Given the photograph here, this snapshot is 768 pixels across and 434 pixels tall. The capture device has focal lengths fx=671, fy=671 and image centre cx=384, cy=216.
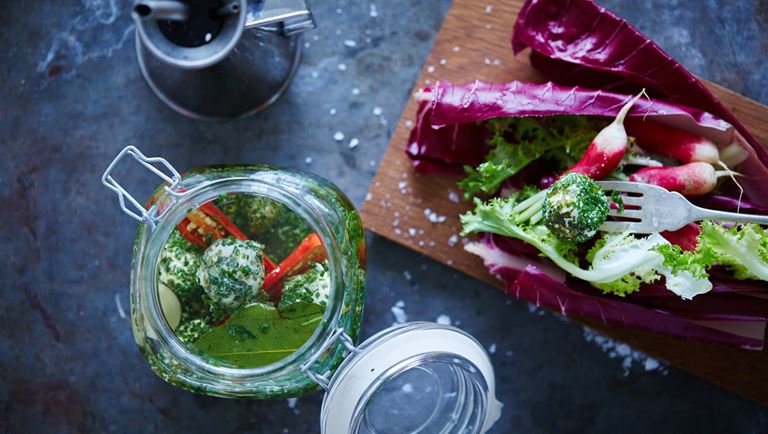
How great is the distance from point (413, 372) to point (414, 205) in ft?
1.14

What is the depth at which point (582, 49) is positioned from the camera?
1.19m

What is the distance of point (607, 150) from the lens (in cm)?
111

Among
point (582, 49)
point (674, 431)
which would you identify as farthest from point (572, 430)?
point (582, 49)

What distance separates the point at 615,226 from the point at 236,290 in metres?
0.62

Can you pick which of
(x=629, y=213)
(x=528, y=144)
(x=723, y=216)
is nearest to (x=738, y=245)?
(x=723, y=216)

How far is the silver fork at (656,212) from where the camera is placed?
3.58 feet

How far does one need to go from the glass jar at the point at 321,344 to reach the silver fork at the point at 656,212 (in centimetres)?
34

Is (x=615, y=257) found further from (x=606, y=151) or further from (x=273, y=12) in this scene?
(x=273, y=12)

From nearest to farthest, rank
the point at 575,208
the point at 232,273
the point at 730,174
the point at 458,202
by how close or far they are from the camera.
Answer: the point at 232,273 < the point at 575,208 < the point at 730,174 < the point at 458,202

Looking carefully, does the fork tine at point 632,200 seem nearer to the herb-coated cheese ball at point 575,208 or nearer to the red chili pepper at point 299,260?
the herb-coated cheese ball at point 575,208

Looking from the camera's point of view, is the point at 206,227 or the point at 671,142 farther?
the point at 671,142

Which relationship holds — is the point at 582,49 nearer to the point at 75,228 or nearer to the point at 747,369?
the point at 747,369

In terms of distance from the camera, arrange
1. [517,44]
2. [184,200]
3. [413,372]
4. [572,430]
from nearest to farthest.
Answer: [184,200] < [413,372] < [517,44] < [572,430]

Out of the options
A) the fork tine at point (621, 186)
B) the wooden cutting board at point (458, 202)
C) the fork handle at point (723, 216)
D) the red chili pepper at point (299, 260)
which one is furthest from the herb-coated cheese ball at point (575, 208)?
the red chili pepper at point (299, 260)
